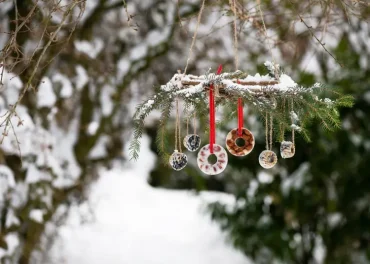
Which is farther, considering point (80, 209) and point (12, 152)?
point (80, 209)

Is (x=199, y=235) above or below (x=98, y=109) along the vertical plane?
below

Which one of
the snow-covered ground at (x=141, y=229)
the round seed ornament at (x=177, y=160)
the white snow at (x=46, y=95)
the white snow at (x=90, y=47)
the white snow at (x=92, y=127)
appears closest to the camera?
the round seed ornament at (x=177, y=160)

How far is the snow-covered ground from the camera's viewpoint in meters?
5.29

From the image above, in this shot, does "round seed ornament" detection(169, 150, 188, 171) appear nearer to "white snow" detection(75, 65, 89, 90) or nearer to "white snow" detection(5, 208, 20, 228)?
"white snow" detection(5, 208, 20, 228)

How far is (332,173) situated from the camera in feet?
15.3

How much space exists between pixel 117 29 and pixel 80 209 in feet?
4.97

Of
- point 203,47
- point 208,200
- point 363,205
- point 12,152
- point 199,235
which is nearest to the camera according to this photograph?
point 12,152

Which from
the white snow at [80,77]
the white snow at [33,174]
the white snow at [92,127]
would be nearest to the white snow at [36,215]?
the white snow at [33,174]

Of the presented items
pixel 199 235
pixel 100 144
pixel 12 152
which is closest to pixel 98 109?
pixel 100 144

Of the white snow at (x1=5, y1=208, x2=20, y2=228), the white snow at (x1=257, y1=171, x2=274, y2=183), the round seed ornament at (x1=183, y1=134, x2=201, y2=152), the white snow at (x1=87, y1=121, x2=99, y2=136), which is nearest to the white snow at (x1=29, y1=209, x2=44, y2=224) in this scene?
the white snow at (x1=5, y1=208, x2=20, y2=228)

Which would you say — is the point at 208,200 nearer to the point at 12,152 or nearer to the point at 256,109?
the point at 12,152

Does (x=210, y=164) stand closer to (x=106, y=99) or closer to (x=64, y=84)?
(x=64, y=84)

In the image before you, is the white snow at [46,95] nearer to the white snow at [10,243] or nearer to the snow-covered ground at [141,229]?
the white snow at [10,243]

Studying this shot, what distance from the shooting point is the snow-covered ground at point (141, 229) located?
5293 mm
